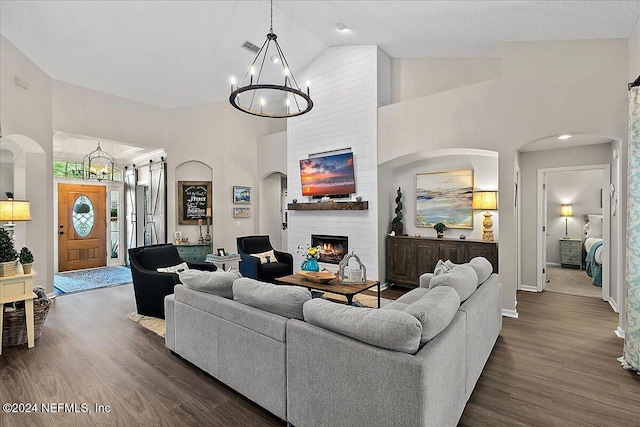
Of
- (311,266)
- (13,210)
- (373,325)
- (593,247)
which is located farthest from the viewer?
(593,247)

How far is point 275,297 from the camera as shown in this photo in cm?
228

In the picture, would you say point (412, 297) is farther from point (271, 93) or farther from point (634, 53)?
point (271, 93)

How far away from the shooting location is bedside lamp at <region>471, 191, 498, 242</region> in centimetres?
525

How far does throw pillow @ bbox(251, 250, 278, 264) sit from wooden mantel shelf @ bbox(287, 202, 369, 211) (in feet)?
3.75

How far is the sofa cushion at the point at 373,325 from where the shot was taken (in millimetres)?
1673

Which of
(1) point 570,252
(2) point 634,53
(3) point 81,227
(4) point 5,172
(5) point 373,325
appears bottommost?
(1) point 570,252

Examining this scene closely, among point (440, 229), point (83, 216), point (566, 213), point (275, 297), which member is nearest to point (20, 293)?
point (275, 297)

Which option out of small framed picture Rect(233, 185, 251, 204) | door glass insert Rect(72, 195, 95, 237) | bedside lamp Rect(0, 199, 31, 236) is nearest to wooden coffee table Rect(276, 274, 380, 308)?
bedside lamp Rect(0, 199, 31, 236)

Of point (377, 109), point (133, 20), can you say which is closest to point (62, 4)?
point (133, 20)

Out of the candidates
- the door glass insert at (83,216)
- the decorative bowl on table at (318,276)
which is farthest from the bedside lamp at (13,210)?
the door glass insert at (83,216)

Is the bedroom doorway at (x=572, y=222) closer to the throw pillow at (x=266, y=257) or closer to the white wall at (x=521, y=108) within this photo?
the white wall at (x=521, y=108)

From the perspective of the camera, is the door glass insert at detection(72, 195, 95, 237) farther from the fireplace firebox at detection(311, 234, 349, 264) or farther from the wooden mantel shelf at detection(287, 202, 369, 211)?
the fireplace firebox at detection(311, 234, 349, 264)

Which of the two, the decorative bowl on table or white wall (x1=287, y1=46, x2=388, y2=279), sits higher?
white wall (x1=287, y1=46, x2=388, y2=279)

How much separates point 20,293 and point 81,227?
535 centimetres
